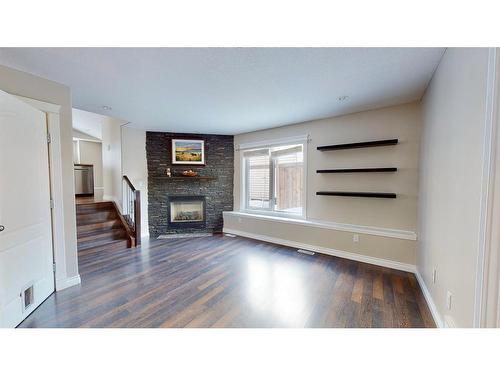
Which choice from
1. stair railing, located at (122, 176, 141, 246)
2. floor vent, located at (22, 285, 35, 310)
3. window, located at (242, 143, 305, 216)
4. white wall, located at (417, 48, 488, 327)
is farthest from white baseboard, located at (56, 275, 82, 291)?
white wall, located at (417, 48, 488, 327)

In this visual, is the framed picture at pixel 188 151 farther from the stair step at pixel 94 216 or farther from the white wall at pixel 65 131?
the white wall at pixel 65 131

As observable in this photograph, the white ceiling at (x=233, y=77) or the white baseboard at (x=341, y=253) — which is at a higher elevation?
the white ceiling at (x=233, y=77)

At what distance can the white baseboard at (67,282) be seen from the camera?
216 centimetres

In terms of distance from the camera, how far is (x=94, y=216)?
3.73m

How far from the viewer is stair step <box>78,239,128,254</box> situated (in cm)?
311

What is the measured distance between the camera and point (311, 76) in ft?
6.39

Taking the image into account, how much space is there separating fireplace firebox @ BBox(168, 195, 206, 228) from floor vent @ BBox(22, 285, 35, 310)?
8.53 ft

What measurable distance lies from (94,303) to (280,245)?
2.75m

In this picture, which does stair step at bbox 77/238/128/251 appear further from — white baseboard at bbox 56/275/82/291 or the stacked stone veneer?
white baseboard at bbox 56/275/82/291

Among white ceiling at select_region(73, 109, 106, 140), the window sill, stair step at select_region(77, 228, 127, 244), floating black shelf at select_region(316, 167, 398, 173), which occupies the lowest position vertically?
stair step at select_region(77, 228, 127, 244)

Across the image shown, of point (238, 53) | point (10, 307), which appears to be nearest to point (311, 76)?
point (238, 53)

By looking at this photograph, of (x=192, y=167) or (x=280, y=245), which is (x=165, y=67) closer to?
(x=192, y=167)

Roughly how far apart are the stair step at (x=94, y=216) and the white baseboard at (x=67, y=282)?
5.40ft

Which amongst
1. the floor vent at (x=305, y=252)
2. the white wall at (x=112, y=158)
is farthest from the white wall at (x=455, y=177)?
the white wall at (x=112, y=158)
